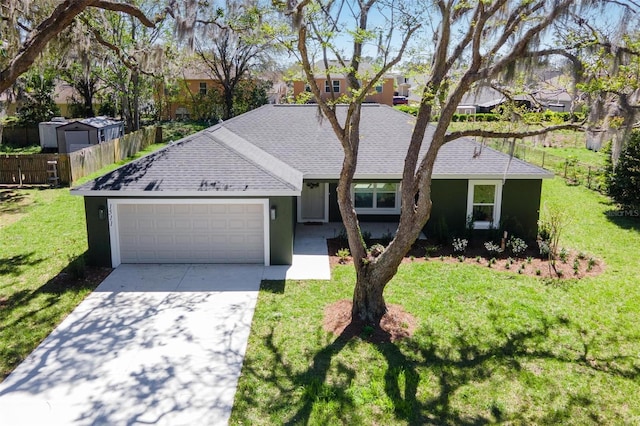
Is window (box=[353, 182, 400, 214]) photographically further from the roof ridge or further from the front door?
the roof ridge

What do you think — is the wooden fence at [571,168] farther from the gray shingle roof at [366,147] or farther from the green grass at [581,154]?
the gray shingle roof at [366,147]

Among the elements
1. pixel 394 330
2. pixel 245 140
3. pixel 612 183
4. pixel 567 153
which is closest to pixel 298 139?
pixel 245 140

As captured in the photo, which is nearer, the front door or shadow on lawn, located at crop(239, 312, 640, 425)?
shadow on lawn, located at crop(239, 312, 640, 425)

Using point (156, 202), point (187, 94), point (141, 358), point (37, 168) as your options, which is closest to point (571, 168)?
point (156, 202)

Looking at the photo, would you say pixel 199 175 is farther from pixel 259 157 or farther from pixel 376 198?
pixel 376 198

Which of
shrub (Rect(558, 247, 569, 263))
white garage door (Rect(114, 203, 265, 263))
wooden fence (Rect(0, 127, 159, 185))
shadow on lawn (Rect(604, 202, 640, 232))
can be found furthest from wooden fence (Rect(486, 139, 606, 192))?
wooden fence (Rect(0, 127, 159, 185))

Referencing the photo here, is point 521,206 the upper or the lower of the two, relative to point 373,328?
upper
